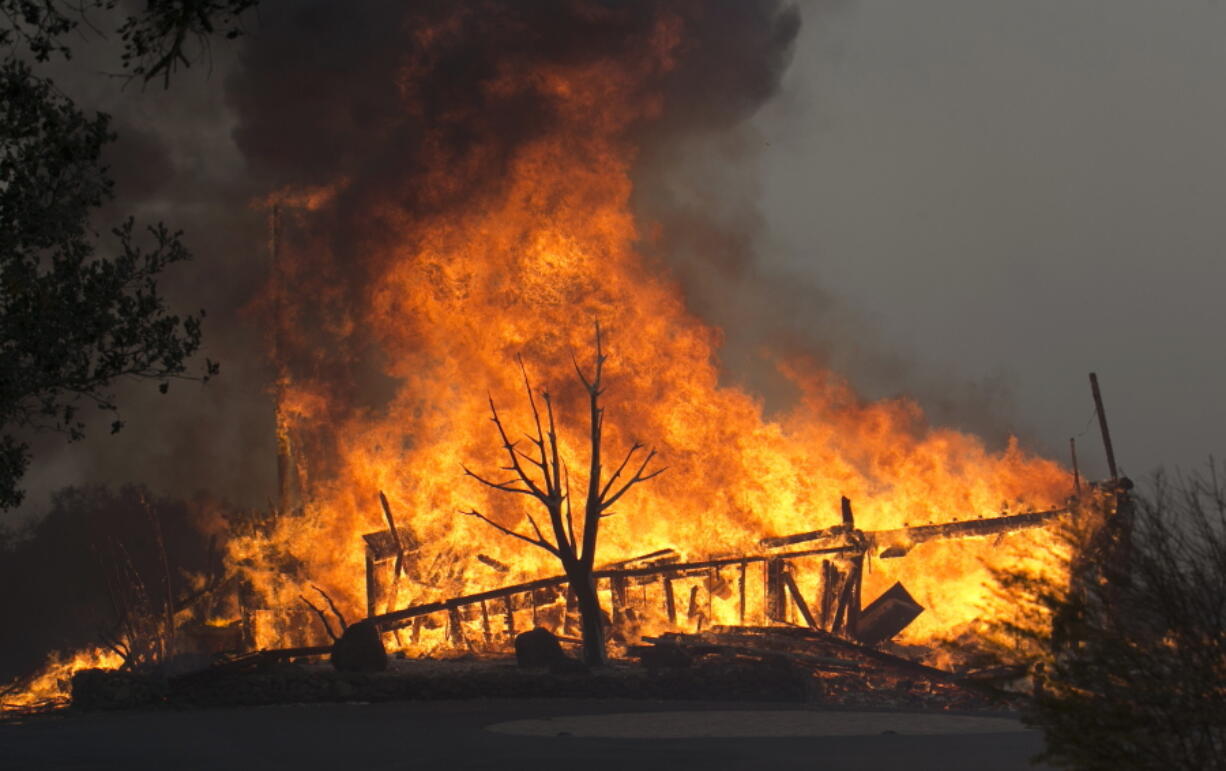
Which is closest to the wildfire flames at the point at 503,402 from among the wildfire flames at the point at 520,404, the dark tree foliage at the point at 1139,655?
the wildfire flames at the point at 520,404

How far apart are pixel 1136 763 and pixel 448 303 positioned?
38.3 m

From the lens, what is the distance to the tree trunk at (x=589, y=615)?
34312 mm

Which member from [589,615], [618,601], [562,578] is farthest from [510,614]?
[589,615]

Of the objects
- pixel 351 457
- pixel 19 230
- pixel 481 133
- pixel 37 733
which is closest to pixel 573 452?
pixel 351 457

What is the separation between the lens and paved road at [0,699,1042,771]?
1897cm

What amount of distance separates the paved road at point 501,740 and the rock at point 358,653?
2948mm

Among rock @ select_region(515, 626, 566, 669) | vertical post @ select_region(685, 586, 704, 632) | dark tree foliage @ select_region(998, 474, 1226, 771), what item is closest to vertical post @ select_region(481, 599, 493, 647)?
rock @ select_region(515, 626, 566, 669)

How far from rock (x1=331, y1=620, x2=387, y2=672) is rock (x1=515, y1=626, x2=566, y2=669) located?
3.40 metres

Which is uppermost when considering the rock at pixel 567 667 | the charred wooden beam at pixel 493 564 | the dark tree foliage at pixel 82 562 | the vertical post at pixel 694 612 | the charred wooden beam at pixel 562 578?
the dark tree foliage at pixel 82 562

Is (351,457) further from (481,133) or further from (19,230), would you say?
(19,230)

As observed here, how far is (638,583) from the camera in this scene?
37531mm

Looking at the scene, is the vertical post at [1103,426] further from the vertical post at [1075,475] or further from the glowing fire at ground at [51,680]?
the glowing fire at ground at [51,680]

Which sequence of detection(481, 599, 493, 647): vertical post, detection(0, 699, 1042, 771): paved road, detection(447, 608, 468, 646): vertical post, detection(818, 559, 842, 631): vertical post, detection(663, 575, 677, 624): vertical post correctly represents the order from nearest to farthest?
detection(0, 699, 1042, 771): paved road, detection(818, 559, 842, 631): vertical post, detection(663, 575, 677, 624): vertical post, detection(481, 599, 493, 647): vertical post, detection(447, 608, 468, 646): vertical post

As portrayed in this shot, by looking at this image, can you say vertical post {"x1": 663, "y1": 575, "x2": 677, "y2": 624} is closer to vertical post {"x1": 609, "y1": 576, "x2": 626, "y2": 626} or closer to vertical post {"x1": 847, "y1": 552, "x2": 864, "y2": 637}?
vertical post {"x1": 609, "y1": 576, "x2": 626, "y2": 626}
